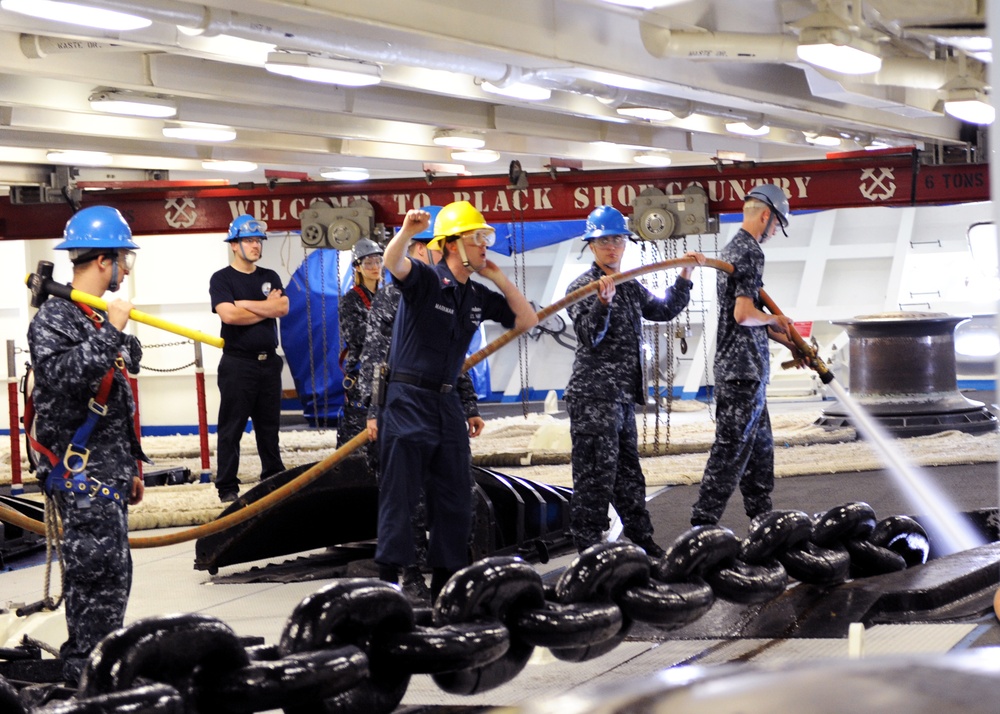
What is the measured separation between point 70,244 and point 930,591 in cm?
315

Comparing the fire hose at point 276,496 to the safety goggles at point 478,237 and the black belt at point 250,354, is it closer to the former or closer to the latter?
the safety goggles at point 478,237

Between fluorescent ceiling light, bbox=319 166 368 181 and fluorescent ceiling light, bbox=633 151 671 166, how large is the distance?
244 centimetres

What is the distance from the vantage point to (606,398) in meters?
6.20

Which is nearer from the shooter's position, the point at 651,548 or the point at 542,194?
the point at 651,548

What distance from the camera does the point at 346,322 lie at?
29.5 feet

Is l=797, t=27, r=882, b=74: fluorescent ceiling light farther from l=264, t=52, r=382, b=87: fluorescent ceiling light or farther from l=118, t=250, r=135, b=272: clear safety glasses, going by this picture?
l=118, t=250, r=135, b=272: clear safety glasses

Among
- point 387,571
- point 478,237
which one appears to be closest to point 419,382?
point 478,237

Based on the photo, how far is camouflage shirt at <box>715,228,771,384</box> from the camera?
21.7ft

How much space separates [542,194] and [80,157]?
3609mm

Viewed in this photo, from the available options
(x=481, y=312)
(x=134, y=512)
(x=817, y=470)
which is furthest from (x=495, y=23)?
(x=817, y=470)

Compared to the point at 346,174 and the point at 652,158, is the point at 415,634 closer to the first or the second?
the point at 346,174

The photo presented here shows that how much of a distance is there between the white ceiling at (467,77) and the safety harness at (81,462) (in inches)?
53.4

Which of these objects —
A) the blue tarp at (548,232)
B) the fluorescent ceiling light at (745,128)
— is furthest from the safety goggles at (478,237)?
the blue tarp at (548,232)

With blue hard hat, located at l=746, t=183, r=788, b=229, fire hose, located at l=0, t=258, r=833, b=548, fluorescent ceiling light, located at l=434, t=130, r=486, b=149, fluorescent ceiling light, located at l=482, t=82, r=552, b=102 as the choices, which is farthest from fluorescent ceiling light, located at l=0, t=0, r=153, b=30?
fluorescent ceiling light, located at l=434, t=130, r=486, b=149
